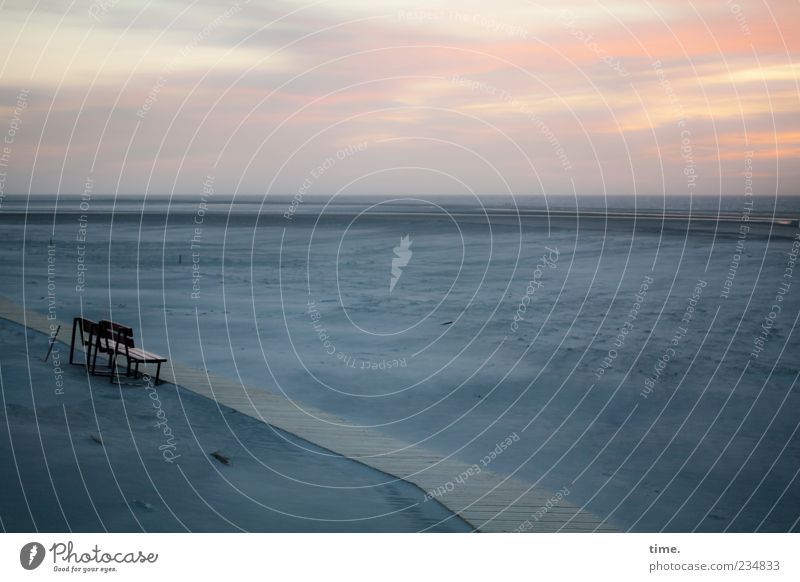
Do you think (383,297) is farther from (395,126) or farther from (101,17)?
(101,17)

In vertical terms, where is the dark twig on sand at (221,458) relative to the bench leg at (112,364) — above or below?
below

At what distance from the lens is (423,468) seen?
30.9 ft

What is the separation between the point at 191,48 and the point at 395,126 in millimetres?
5289

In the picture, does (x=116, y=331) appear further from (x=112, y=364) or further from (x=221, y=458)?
(x=221, y=458)

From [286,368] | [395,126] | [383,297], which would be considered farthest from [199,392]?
[383,297]

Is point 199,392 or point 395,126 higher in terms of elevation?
point 395,126

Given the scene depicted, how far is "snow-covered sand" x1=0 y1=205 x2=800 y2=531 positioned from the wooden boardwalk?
0.50m

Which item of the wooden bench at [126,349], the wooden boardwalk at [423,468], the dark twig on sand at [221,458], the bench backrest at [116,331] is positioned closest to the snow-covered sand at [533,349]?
the wooden boardwalk at [423,468]

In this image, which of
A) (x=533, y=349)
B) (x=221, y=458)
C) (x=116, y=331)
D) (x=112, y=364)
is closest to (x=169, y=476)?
(x=221, y=458)

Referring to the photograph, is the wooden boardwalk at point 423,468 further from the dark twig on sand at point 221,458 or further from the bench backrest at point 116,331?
the dark twig on sand at point 221,458

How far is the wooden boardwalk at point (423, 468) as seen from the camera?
27.1ft

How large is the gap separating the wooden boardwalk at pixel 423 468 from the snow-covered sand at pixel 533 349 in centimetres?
50
